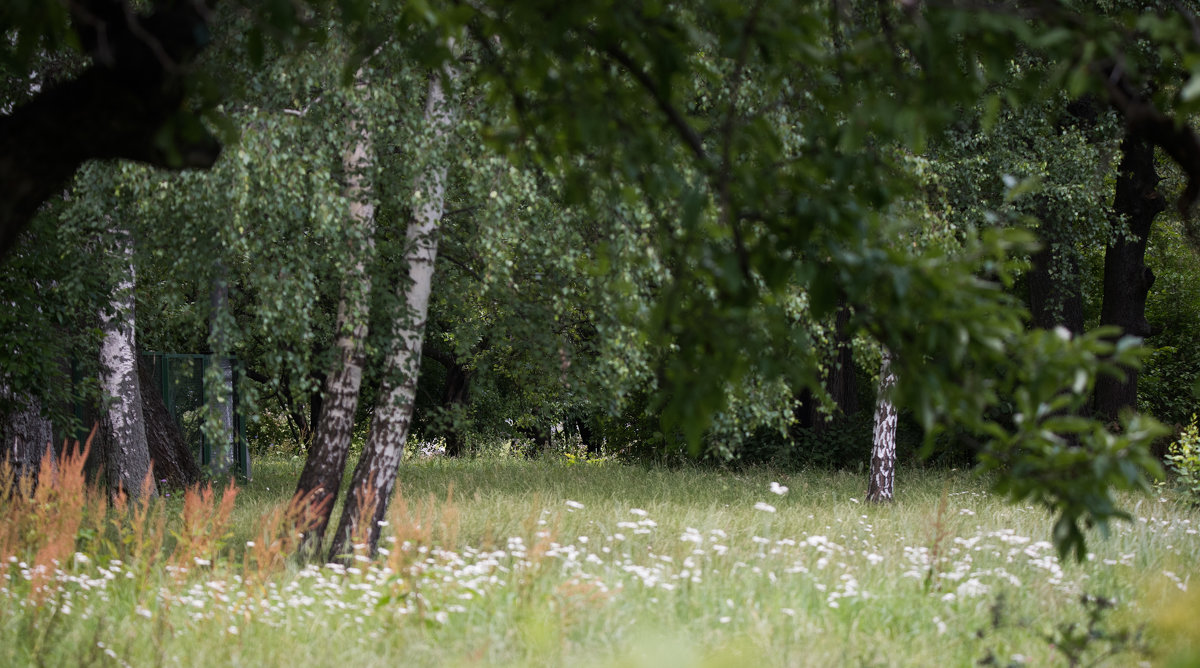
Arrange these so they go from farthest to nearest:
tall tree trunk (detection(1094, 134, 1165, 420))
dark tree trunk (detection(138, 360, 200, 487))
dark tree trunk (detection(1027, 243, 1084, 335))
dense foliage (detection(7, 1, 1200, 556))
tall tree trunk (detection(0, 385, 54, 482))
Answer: tall tree trunk (detection(1094, 134, 1165, 420)), dark tree trunk (detection(1027, 243, 1084, 335)), dark tree trunk (detection(138, 360, 200, 487)), tall tree trunk (detection(0, 385, 54, 482)), dense foliage (detection(7, 1, 1200, 556))

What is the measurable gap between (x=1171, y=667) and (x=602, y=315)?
6.31 m

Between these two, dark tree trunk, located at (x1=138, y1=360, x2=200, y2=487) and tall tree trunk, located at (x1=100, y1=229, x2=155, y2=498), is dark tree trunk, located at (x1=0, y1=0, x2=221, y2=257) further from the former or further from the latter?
dark tree trunk, located at (x1=138, y1=360, x2=200, y2=487)

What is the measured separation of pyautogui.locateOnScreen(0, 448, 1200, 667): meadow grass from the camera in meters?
4.66

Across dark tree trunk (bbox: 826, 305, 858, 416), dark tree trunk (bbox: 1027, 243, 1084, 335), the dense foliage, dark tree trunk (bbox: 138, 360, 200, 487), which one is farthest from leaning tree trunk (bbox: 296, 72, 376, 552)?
dark tree trunk (bbox: 826, 305, 858, 416)

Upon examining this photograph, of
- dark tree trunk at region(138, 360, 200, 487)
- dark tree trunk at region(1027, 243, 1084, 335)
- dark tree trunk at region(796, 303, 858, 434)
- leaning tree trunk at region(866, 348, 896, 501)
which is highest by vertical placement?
dark tree trunk at region(1027, 243, 1084, 335)

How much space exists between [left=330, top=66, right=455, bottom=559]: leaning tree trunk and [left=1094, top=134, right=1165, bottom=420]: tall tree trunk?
39.1ft

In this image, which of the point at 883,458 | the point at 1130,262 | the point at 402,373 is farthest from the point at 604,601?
the point at 1130,262

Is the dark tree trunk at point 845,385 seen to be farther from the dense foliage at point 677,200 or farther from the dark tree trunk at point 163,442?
the dark tree trunk at point 163,442

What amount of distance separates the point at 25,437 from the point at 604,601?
27.3 feet

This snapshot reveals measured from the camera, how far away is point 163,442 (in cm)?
1373

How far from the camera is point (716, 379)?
2.74 m

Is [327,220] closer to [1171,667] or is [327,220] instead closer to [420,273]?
[420,273]

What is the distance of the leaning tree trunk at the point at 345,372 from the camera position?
7379mm

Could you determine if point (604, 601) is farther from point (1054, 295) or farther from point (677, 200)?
point (1054, 295)
